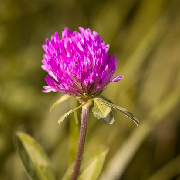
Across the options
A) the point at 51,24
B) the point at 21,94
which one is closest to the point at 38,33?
the point at 51,24

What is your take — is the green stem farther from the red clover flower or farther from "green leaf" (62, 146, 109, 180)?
"green leaf" (62, 146, 109, 180)

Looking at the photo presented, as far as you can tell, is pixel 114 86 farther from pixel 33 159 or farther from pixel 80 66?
pixel 80 66

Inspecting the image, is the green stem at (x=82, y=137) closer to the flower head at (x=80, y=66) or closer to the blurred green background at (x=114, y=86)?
the flower head at (x=80, y=66)

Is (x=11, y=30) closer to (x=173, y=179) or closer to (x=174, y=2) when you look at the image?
(x=174, y=2)

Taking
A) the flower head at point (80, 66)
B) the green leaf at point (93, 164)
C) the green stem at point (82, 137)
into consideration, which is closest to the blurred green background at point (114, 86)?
the green leaf at point (93, 164)

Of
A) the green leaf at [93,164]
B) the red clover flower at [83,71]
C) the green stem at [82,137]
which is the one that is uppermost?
the red clover flower at [83,71]

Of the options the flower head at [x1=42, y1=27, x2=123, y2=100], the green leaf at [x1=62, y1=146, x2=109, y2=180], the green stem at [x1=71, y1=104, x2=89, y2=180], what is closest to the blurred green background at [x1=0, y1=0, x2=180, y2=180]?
the green leaf at [x1=62, y1=146, x2=109, y2=180]
